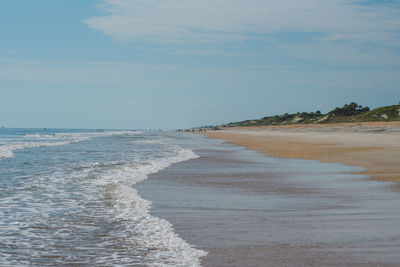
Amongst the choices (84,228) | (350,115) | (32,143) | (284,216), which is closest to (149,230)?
(84,228)

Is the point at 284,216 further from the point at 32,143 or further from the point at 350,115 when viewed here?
the point at 350,115

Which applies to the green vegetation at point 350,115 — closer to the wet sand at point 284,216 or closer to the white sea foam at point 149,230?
the wet sand at point 284,216

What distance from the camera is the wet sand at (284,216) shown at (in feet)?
18.5

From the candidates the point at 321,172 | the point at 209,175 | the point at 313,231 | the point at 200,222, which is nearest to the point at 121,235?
the point at 200,222

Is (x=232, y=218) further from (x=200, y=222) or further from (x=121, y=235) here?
(x=121, y=235)

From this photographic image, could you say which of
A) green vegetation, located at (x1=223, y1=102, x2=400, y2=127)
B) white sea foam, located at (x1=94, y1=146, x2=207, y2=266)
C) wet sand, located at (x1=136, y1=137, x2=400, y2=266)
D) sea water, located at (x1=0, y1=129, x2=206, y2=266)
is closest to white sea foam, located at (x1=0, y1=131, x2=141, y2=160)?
sea water, located at (x1=0, y1=129, x2=206, y2=266)

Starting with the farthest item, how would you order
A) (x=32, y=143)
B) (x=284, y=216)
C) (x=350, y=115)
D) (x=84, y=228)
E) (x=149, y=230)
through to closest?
(x=350, y=115) < (x=32, y=143) < (x=284, y=216) < (x=84, y=228) < (x=149, y=230)

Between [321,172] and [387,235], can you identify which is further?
[321,172]

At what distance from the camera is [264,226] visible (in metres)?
7.36

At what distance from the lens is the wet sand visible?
5.64 meters

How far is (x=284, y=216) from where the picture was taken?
26.8 ft

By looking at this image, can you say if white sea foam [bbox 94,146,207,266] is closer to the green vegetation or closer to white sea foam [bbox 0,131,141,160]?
white sea foam [bbox 0,131,141,160]

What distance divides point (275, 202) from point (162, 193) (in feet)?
10.4

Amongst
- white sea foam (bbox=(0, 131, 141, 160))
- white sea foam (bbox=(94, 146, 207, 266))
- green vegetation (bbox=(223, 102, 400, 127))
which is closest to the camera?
white sea foam (bbox=(94, 146, 207, 266))
